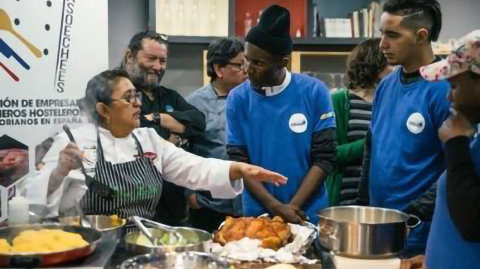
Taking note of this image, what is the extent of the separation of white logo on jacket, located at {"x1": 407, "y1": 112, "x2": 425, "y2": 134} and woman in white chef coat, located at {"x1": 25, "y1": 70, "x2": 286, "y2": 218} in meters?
0.52

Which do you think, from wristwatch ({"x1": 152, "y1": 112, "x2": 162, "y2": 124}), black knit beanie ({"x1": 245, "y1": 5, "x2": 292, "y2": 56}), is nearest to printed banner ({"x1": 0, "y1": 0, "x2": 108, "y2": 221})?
wristwatch ({"x1": 152, "y1": 112, "x2": 162, "y2": 124})

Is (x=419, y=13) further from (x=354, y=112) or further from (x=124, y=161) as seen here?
(x=124, y=161)

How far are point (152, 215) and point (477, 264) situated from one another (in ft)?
3.93

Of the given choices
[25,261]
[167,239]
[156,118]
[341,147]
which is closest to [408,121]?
[341,147]

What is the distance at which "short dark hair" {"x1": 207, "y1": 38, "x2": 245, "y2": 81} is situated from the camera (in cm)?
295

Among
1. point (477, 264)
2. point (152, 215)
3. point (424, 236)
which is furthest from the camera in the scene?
point (152, 215)

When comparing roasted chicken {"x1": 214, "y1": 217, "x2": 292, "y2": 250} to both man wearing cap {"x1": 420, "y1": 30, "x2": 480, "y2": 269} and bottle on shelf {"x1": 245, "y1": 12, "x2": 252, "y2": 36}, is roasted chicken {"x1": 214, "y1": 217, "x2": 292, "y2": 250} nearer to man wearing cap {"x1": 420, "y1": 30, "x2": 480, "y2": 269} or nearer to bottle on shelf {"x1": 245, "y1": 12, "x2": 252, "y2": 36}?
man wearing cap {"x1": 420, "y1": 30, "x2": 480, "y2": 269}

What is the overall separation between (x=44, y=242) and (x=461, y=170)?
1.17 meters

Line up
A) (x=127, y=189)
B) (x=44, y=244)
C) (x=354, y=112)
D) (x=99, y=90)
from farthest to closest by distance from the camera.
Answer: (x=354, y=112) → (x=99, y=90) → (x=127, y=189) → (x=44, y=244)

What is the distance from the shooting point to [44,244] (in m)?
1.57

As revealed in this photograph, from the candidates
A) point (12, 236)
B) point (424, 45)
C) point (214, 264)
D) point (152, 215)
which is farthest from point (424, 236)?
point (12, 236)

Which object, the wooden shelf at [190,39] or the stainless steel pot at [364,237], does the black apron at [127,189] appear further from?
the wooden shelf at [190,39]

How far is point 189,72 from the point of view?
4391 mm

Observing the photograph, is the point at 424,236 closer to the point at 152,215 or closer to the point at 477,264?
the point at 477,264
